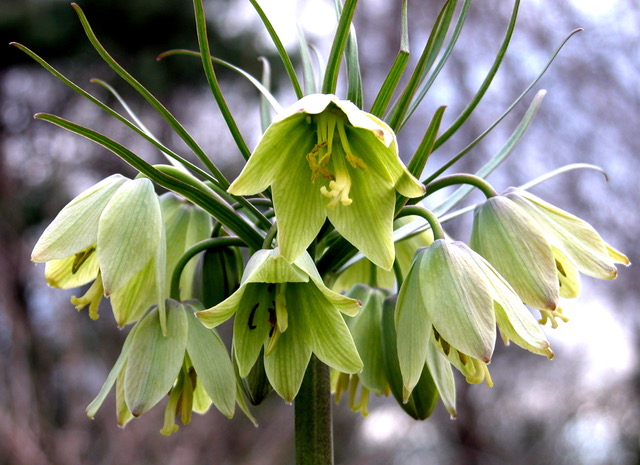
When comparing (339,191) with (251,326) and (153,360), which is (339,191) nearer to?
(251,326)

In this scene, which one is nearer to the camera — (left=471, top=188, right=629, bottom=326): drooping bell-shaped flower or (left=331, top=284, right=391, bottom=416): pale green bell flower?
(left=471, top=188, right=629, bottom=326): drooping bell-shaped flower

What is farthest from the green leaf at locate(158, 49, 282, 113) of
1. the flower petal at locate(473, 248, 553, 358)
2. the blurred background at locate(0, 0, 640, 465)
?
the blurred background at locate(0, 0, 640, 465)

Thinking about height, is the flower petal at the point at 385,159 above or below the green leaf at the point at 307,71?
below

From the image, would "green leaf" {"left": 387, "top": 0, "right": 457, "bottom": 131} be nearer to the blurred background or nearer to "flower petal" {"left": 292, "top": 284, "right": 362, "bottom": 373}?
"flower petal" {"left": 292, "top": 284, "right": 362, "bottom": 373}

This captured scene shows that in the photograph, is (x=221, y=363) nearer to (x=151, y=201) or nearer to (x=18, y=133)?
(x=151, y=201)

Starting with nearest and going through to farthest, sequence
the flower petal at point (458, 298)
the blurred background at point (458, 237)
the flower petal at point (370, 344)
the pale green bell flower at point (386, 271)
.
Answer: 1. the flower petal at point (458, 298)
2. the flower petal at point (370, 344)
3. the pale green bell flower at point (386, 271)
4. the blurred background at point (458, 237)

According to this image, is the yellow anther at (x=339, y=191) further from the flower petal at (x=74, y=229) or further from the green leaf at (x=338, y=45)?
the flower petal at (x=74, y=229)

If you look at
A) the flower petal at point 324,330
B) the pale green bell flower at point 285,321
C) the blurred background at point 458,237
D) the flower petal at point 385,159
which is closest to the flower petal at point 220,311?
the pale green bell flower at point 285,321

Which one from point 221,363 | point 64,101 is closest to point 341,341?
point 221,363
